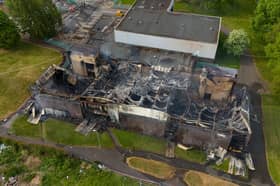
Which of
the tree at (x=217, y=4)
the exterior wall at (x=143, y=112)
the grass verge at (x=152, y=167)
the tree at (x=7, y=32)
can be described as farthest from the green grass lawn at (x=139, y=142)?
the tree at (x=217, y=4)

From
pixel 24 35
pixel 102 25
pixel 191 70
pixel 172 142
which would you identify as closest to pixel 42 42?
pixel 24 35

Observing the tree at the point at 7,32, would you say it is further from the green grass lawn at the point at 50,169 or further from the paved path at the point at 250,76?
the paved path at the point at 250,76

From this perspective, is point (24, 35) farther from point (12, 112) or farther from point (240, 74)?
point (240, 74)

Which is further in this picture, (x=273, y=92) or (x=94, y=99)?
(x=273, y=92)

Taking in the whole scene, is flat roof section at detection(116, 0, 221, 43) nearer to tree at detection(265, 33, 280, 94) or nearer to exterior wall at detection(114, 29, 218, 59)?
exterior wall at detection(114, 29, 218, 59)

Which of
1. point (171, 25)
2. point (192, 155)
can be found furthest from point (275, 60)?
point (192, 155)

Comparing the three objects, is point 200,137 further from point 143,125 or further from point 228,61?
point 228,61
